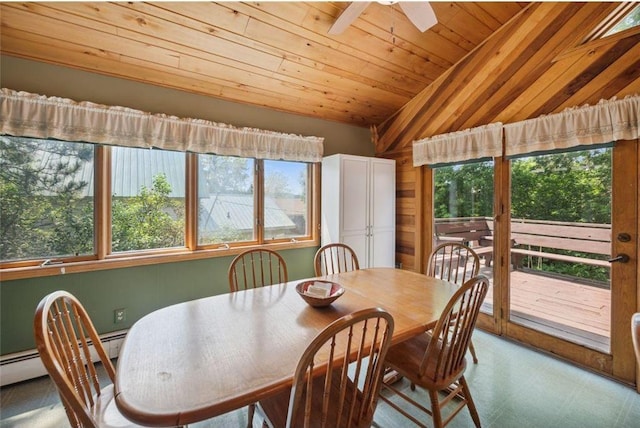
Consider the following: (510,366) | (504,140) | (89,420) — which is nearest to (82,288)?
(89,420)

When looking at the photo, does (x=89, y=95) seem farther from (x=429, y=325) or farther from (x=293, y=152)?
(x=429, y=325)

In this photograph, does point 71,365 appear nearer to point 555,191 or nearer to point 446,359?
point 446,359

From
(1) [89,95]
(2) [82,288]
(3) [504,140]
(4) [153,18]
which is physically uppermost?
(4) [153,18]

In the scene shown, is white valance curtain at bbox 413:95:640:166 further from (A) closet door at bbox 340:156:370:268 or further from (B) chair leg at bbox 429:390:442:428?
(B) chair leg at bbox 429:390:442:428

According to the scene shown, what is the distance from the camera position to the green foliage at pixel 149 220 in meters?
2.53

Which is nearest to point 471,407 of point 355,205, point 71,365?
point 71,365

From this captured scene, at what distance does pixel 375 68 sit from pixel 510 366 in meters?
2.91

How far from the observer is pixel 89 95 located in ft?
7.61

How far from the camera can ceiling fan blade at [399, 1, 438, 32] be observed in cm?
169

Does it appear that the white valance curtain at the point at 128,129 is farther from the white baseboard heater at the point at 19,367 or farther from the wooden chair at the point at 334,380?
the wooden chair at the point at 334,380

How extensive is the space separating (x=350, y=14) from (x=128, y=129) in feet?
6.52

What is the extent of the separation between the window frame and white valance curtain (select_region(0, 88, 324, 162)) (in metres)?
0.18

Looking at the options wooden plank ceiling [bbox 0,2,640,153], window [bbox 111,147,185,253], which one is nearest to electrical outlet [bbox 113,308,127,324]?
window [bbox 111,147,185,253]

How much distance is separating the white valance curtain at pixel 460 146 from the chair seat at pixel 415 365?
6.57 feet
